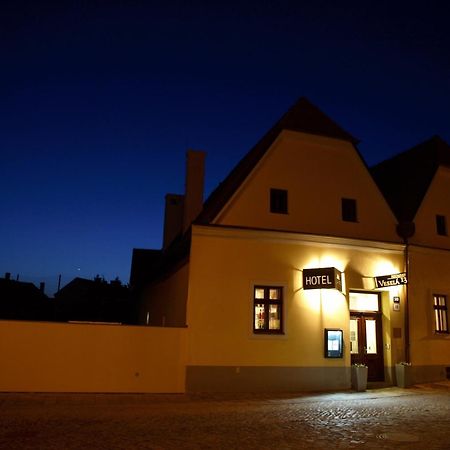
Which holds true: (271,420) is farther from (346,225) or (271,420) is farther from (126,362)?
(346,225)

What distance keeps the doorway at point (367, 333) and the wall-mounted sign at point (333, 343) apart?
3.69 feet

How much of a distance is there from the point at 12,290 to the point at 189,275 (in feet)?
89.9

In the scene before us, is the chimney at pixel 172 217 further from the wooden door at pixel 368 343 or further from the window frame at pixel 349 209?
the wooden door at pixel 368 343

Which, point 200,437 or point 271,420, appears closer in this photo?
point 200,437

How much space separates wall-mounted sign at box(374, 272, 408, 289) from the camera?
15.3m

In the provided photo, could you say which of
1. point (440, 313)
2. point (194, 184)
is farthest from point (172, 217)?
point (440, 313)

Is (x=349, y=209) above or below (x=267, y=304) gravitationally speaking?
above

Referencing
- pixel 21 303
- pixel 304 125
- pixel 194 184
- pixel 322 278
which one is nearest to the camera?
pixel 322 278

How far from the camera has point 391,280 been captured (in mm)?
15641

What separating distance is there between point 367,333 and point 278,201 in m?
5.55

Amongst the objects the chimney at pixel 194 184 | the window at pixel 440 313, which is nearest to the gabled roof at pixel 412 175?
the window at pixel 440 313

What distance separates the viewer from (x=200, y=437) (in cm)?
810

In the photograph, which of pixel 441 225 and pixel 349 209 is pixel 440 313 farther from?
pixel 349 209

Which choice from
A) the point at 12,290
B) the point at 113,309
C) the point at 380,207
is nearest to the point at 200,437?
the point at 380,207
